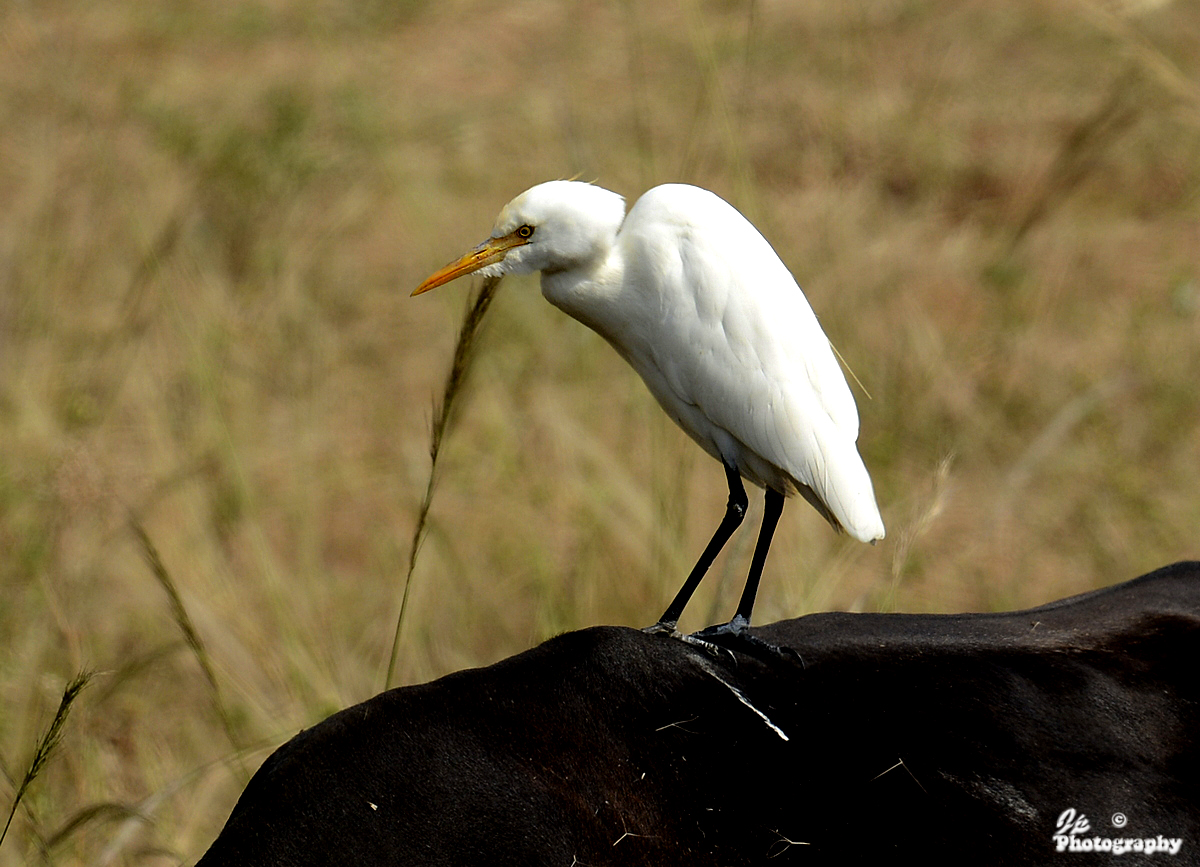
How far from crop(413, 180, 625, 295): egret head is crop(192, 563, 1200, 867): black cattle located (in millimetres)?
805

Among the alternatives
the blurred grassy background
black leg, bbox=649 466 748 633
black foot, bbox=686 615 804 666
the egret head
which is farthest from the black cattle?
the egret head

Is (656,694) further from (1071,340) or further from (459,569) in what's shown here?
(1071,340)

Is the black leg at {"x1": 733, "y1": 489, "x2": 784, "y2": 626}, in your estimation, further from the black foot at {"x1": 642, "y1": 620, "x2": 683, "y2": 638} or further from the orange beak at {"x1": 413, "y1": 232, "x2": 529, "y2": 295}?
the orange beak at {"x1": 413, "y1": 232, "x2": 529, "y2": 295}

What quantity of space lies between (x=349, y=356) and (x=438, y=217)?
926 millimetres

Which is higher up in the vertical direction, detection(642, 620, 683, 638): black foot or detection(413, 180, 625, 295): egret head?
detection(413, 180, 625, 295): egret head

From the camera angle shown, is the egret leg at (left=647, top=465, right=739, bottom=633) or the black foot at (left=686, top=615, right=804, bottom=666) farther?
the egret leg at (left=647, top=465, right=739, bottom=633)

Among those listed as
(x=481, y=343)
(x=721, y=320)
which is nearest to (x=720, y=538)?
(x=721, y=320)

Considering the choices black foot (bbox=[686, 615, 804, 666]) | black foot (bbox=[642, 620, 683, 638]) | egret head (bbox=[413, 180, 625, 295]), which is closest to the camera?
black foot (bbox=[686, 615, 804, 666])

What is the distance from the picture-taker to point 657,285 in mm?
2729

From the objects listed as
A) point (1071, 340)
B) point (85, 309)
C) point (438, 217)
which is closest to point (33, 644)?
point (85, 309)

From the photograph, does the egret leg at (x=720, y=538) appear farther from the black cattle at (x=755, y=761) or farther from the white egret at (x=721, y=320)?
the black cattle at (x=755, y=761)

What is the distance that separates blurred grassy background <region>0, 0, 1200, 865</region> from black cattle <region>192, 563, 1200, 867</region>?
0.69 meters

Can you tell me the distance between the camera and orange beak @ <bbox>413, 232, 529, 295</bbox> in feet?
8.68

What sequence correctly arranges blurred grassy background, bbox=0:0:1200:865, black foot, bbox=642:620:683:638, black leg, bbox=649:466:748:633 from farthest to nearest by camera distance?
blurred grassy background, bbox=0:0:1200:865 < black leg, bbox=649:466:748:633 < black foot, bbox=642:620:683:638
